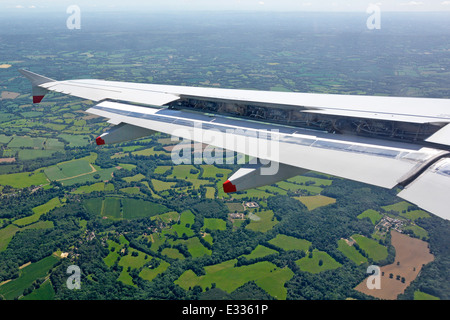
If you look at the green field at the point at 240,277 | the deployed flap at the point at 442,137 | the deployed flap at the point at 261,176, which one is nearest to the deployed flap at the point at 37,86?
the deployed flap at the point at 261,176

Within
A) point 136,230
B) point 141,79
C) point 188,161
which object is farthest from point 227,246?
point 141,79

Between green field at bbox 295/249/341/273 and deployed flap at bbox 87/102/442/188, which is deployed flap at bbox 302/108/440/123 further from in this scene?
green field at bbox 295/249/341/273

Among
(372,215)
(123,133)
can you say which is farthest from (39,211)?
(372,215)

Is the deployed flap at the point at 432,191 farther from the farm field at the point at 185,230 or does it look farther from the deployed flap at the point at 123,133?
the deployed flap at the point at 123,133

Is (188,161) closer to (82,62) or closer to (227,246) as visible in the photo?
(227,246)

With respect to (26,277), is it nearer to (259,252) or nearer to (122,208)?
(122,208)

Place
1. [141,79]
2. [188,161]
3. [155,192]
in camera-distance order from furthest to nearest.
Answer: [141,79]
[188,161]
[155,192]
